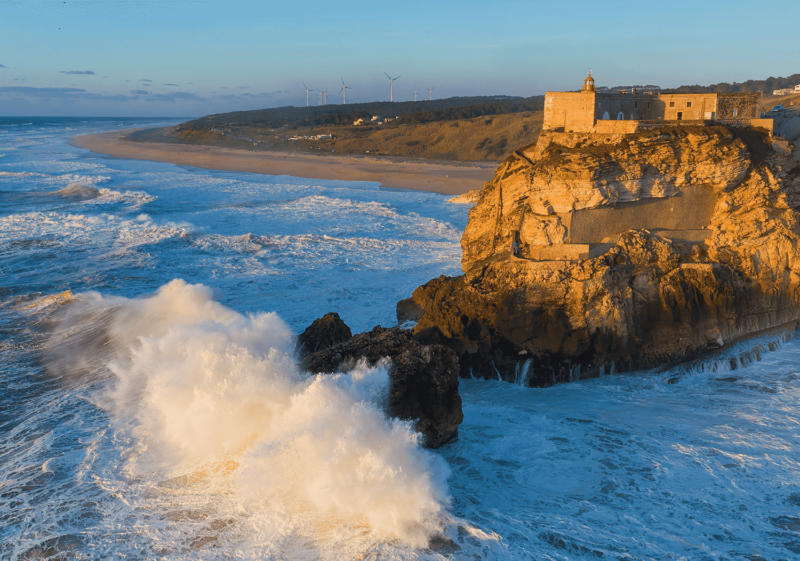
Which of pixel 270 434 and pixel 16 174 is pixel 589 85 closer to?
pixel 270 434

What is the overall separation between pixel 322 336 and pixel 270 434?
10.8 feet

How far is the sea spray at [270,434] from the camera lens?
8.32 m

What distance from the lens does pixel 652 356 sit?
12984 mm

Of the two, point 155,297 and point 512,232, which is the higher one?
point 512,232

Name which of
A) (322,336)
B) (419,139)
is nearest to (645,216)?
(322,336)

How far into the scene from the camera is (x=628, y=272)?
44.1 feet

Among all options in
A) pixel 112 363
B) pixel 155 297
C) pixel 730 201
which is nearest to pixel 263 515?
pixel 112 363

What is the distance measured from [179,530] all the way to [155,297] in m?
10.4

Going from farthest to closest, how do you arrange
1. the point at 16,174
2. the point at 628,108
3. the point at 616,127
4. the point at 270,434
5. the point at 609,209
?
1. the point at 16,174
2. the point at 628,108
3. the point at 616,127
4. the point at 609,209
5. the point at 270,434

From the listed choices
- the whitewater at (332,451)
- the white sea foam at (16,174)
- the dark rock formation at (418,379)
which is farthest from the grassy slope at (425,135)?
the dark rock formation at (418,379)

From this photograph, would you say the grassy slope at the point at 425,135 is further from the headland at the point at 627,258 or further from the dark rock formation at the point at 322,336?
the dark rock formation at the point at 322,336

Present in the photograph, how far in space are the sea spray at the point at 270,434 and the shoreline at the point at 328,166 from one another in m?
28.7

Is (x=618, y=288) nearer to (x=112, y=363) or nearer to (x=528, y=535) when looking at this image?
(x=528, y=535)

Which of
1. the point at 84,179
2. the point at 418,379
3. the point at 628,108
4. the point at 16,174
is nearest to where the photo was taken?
the point at 418,379
